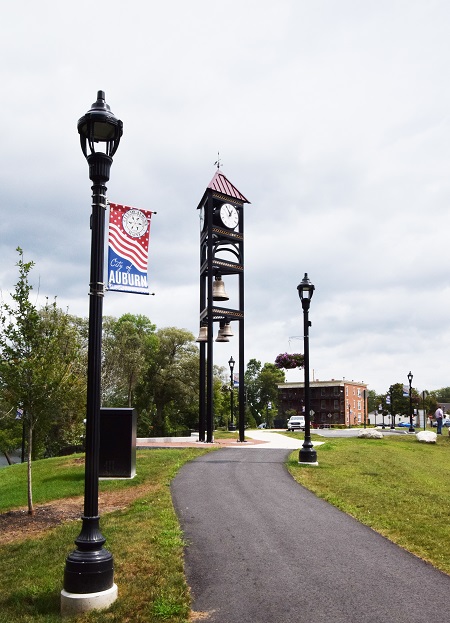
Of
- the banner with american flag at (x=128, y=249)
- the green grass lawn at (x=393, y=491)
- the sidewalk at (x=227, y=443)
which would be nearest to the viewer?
the banner with american flag at (x=128, y=249)

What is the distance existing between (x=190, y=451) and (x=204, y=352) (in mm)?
7879

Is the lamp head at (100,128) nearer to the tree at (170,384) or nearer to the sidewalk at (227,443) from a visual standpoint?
the sidewalk at (227,443)

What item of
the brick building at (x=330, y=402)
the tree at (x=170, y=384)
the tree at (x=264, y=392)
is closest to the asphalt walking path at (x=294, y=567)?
the tree at (x=170, y=384)

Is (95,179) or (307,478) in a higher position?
(95,179)

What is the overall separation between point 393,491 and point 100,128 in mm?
11582

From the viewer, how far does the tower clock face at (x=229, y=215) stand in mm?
30844

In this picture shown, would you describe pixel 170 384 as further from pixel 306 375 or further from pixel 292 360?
pixel 306 375

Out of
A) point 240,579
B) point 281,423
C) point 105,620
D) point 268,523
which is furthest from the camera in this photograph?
point 281,423

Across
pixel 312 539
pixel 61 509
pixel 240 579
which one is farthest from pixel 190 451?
pixel 240 579

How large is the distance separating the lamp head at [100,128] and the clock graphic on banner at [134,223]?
1231mm

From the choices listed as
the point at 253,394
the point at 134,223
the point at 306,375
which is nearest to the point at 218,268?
the point at 306,375

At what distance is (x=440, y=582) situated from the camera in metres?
7.57

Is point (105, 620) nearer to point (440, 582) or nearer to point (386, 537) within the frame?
point (440, 582)

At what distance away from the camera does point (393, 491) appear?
1461cm
